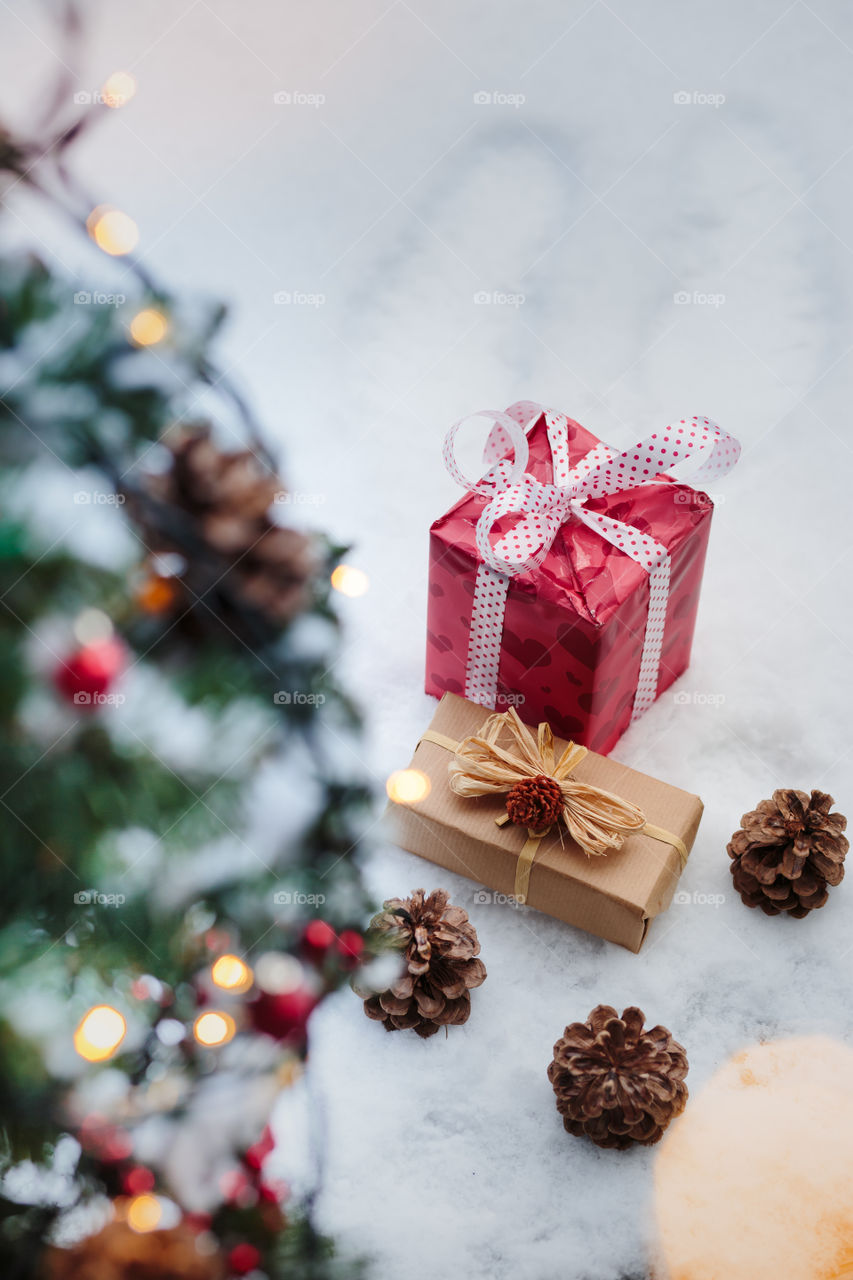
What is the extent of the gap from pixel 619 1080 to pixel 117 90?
1642 millimetres

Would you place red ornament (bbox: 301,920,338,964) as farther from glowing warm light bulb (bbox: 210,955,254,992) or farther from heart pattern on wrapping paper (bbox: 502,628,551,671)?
heart pattern on wrapping paper (bbox: 502,628,551,671)

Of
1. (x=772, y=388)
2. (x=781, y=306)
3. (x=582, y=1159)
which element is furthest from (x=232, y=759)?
(x=781, y=306)

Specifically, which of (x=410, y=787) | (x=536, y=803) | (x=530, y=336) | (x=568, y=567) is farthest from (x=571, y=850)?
(x=530, y=336)

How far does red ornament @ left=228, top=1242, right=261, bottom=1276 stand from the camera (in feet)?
3.50

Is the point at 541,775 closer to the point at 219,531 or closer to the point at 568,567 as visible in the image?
the point at 568,567

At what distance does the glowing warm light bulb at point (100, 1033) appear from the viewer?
1.15m

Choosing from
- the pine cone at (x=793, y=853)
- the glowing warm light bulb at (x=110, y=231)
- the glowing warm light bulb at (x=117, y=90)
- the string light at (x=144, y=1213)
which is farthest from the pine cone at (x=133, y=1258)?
the glowing warm light bulb at (x=117, y=90)

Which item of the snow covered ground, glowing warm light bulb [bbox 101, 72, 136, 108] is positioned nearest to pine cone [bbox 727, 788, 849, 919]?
the snow covered ground

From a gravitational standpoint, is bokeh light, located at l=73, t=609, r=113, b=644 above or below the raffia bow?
above

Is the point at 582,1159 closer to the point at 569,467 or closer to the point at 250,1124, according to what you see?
the point at 250,1124

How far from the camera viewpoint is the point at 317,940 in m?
1.23

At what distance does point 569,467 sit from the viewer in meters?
1.41

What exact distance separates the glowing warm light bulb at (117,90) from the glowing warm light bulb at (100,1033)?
1430mm

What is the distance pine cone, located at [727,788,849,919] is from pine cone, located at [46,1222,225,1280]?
25.1 inches
